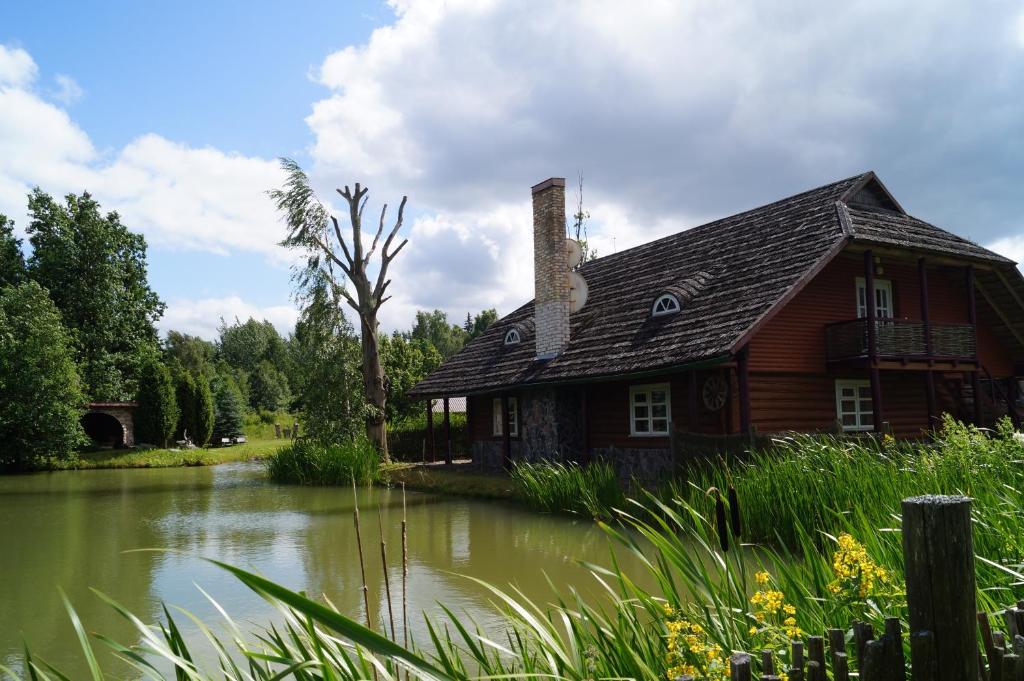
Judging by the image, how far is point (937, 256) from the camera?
19.0 meters

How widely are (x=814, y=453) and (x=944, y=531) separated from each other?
8733 millimetres

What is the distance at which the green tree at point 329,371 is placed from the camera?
86.4 feet

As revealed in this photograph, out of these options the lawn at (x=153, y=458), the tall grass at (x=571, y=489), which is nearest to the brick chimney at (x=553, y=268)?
the tall grass at (x=571, y=489)

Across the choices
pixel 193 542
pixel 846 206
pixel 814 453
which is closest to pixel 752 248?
pixel 846 206

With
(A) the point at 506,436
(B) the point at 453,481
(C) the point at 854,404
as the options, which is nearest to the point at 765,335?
(C) the point at 854,404

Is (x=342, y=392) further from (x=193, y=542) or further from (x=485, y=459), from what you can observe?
(x=193, y=542)

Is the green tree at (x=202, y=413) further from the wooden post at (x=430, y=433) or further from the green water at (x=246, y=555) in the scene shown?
the green water at (x=246, y=555)

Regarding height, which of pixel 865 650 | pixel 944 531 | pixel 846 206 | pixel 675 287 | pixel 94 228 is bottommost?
pixel 865 650

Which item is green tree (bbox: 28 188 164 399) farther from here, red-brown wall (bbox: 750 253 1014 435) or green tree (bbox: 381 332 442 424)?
red-brown wall (bbox: 750 253 1014 435)

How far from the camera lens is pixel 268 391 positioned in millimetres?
69500

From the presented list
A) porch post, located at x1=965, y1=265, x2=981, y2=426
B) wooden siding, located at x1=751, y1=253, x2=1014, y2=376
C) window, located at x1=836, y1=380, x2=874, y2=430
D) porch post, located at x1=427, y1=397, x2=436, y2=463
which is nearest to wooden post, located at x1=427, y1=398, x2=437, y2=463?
porch post, located at x1=427, y1=397, x2=436, y2=463

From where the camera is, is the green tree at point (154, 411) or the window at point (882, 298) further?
the green tree at point (154, 411)

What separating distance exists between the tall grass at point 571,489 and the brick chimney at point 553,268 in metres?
5.21

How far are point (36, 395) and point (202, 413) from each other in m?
11.3
